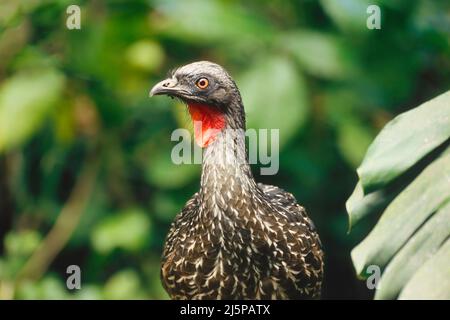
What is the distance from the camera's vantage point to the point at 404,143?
2424 millimetres

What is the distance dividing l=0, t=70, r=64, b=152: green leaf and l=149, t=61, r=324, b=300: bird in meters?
2.94

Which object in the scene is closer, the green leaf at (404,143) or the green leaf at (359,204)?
the green leaf at (404,143)

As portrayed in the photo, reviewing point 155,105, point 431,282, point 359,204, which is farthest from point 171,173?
point 431,282

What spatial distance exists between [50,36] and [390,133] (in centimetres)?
458

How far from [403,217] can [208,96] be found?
3.23 ft

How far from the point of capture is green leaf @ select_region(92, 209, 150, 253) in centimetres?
620

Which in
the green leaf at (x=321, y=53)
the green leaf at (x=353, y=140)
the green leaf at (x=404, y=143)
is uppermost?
the green leaf at (x=321, y=53)

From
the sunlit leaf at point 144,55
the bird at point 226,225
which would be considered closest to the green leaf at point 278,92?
the sunlit leaf at point 144,55

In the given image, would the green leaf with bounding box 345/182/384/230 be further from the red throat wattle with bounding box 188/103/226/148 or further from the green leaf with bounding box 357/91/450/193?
the red throat wattle with bounding box 188/103/226/148

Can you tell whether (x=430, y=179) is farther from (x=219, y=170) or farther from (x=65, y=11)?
(x=65, y=11)

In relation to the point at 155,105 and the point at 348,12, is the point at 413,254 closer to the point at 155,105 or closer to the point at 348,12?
the point at 348,12

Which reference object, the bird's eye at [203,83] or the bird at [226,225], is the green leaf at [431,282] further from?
the bird's eye at [203,83]

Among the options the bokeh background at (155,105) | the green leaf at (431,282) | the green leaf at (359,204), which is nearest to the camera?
the green leaf at (431,282)

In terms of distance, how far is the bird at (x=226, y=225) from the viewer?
3.13 m
